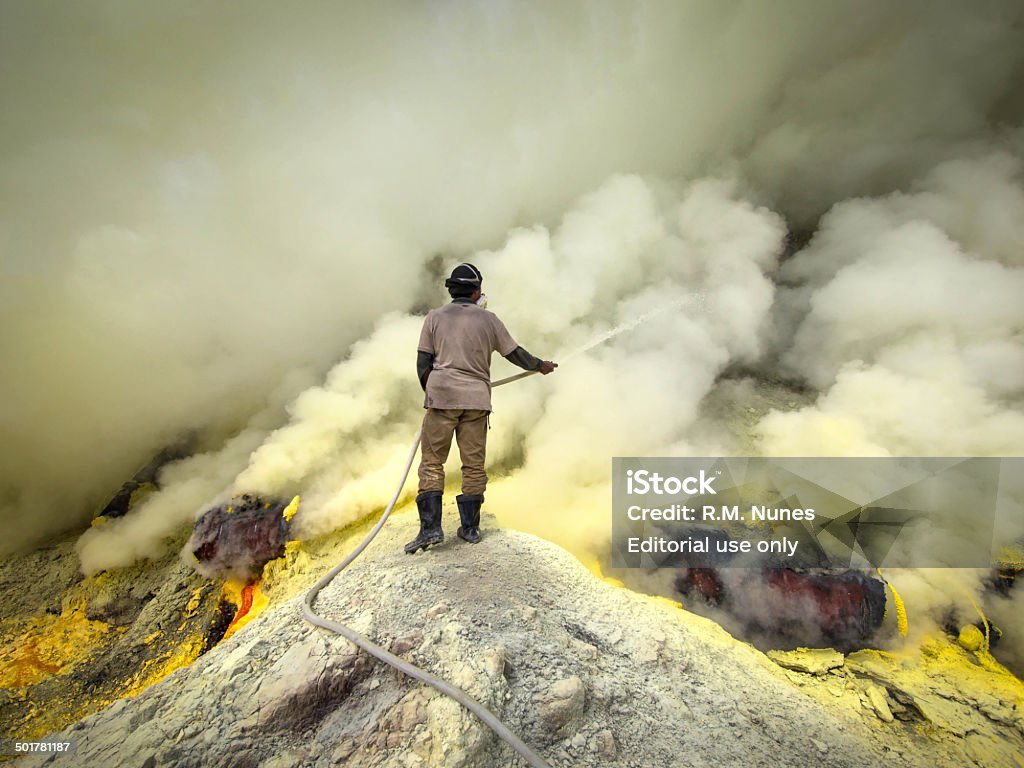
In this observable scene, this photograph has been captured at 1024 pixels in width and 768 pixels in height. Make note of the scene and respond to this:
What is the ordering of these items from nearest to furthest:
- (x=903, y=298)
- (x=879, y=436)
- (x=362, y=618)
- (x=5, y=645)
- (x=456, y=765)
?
(x=456, y=765)
(x=362, y=618)
(x=5, y=645)
(x=879, y=436)
(x=903, y=298)

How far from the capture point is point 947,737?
2.00 m

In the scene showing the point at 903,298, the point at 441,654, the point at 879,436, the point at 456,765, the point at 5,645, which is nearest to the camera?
the point at 456,765

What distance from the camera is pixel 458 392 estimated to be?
251cm

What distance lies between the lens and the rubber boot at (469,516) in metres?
2.65

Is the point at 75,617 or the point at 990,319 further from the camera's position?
the point at 990,319

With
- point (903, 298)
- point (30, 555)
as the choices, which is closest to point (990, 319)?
point (903, 298)

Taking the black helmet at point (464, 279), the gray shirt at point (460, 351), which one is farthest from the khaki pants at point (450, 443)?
the black helmet at point (464, 279)

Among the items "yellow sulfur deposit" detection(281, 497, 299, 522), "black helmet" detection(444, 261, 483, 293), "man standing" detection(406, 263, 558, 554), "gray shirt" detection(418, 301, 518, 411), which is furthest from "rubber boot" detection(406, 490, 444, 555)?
"yellow sulfur deposit" detection(281, 497, 299, 522)

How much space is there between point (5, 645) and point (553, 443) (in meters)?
6.13

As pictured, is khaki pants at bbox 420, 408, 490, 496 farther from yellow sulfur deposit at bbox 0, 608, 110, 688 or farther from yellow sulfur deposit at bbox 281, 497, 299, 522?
yellow sulfur deposit at bbox 0, 608, 110, 688

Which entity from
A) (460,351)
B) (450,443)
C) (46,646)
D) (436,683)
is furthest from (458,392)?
(46,646)

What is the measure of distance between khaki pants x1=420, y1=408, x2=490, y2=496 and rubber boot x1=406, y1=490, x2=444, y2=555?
5 cm

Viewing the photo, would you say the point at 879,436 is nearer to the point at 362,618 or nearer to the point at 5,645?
the point at 362,618

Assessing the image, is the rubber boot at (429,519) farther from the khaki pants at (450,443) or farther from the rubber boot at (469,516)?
the rubber boot at (469,516)
